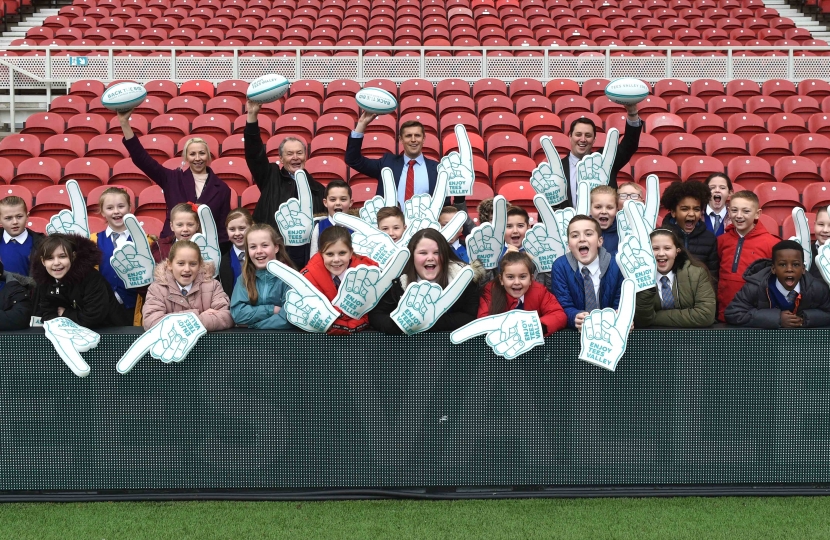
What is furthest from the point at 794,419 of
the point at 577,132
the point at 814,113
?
the point at 814,113

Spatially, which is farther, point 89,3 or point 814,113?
point 89,3

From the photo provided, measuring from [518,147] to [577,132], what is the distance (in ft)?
7.91

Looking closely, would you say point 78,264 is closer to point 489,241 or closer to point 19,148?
point 489,241

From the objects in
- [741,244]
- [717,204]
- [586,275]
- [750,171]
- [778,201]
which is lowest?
[586,275]

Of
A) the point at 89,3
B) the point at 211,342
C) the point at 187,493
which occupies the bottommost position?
the point at 187,493

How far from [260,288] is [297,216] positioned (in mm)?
696

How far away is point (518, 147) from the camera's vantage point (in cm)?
684

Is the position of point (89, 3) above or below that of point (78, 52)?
above

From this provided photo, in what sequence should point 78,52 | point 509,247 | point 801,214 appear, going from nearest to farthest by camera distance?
1. point 801,214
2. point 509,247
3. point 78,52

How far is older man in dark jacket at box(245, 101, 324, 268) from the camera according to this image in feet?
14.3

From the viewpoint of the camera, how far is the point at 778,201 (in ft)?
19.8

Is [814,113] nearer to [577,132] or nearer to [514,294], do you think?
[577,132]

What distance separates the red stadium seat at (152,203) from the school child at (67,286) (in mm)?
2670

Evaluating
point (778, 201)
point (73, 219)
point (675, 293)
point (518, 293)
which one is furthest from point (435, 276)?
point (778, 201)
